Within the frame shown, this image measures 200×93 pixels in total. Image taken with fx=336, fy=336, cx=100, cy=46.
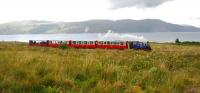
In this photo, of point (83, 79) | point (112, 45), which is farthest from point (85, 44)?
point (83, 79)

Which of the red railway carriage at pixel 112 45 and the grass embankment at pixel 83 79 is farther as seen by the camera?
the red railway carriage at pixel 112 45

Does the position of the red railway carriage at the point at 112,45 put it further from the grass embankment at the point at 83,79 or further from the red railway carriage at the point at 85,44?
the grass embankment at the point at 83,79

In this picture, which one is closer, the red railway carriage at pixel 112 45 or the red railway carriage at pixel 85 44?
the red railway carriage at pixel 112 45

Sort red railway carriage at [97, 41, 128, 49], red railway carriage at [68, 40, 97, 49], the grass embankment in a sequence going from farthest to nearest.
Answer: red railway carriage at [68, 40, 97, 49], red railway carriage at [97, 41, 128, 49], the grass embankment

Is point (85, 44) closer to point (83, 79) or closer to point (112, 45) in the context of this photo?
point (112, 45)

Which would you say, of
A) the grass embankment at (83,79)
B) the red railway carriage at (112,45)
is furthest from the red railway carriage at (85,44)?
the grass embankment at (83,79)

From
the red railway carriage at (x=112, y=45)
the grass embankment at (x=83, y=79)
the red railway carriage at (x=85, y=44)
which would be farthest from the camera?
the red railway carriage at (x=85, y=44)

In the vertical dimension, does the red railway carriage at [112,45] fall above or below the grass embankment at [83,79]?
below

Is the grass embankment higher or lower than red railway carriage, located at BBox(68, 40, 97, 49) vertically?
higher

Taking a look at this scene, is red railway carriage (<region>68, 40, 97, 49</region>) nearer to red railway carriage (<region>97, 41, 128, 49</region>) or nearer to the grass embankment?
red railway carriage (<region>97, 41, 128, 49</region>)

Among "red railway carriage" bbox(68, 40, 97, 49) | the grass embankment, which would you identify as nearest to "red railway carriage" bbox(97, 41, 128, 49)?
"red railway carriage" bbox(68, 40, 97, 49)

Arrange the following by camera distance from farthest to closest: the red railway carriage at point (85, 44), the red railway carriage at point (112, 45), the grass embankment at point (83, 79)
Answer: the red railway carriage at point (85, 44), the red railway carriage at point (112, 45), the grass embankment at point (83, 79)

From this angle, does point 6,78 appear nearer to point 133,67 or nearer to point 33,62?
point 33,62

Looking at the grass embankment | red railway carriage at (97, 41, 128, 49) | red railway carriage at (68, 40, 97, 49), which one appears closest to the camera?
the grass embankment
